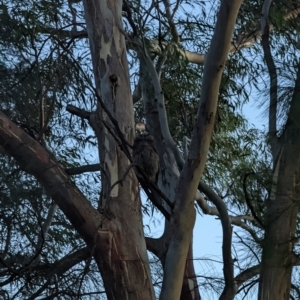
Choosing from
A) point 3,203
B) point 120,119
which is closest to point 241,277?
point 120,119

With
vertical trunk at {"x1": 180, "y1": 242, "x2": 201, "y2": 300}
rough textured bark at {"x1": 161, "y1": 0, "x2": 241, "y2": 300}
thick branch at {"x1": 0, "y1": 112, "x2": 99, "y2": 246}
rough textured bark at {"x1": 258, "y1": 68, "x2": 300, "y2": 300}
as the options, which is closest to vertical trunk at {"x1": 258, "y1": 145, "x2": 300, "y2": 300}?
rough textured bark at {"x1": 258, "y1": 68, "x2": 300, "y2": 300}

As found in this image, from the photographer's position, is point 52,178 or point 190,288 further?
point 190,288

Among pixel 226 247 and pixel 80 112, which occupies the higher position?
pixel 80 112

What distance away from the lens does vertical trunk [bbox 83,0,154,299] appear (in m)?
4.01

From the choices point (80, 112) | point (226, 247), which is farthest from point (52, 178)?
point (226, 247)

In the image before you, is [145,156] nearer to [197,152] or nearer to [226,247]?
[226,247]

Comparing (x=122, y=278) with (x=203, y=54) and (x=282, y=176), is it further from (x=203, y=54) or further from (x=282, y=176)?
(x=203, y=54)

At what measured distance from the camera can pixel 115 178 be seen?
4.31 m

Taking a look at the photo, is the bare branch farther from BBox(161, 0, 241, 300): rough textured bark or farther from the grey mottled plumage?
BBox(161, 0, 241, 300): rough textured bark

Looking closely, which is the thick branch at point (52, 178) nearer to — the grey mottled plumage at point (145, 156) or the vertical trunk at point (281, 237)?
the grey mottled plumage at point (145, 156)

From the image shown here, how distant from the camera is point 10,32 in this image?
5797 mm

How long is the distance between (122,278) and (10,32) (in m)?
2.64

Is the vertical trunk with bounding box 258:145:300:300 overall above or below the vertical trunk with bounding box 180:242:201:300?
below

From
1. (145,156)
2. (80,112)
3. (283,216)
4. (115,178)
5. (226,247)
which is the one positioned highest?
(80,112)
